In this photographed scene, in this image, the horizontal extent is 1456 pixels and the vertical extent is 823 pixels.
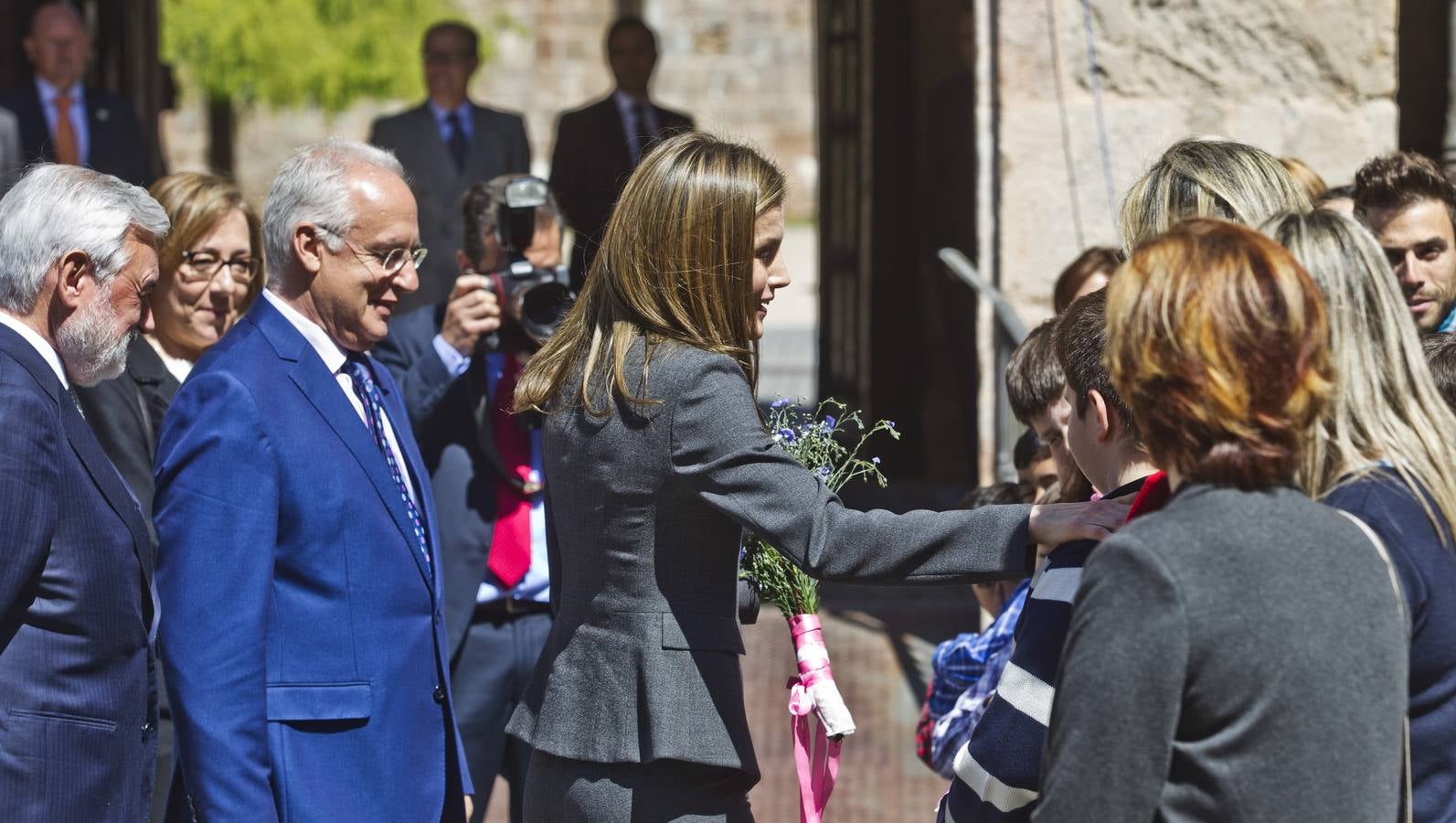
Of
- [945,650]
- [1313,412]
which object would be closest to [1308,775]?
[1313,412]

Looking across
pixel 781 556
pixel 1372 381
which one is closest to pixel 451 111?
pixel 781 556

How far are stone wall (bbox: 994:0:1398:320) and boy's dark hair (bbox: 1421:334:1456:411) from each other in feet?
7.95

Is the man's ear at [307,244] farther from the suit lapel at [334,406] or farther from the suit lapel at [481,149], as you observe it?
the suit lapel at [481,149]

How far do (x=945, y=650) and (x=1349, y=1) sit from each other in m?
2.85

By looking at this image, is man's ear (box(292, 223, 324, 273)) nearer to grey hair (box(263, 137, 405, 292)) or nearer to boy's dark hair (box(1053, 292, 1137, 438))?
grey hair (box(263, 137, 405, 292))

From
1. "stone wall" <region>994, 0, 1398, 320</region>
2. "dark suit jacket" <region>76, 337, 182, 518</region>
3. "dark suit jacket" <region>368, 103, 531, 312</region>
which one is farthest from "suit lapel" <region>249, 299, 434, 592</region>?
"dark suit jacket" <region>368, 103, 531, 312</region>

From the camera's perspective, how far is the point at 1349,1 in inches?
200

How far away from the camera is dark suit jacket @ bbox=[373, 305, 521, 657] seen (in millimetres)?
3781

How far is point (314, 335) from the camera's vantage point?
9.70 ft

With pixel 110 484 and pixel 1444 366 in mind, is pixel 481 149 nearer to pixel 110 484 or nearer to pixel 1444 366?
pixel 110 484

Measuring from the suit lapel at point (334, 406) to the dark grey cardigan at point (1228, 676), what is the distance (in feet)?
4.73

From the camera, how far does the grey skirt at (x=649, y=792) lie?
252cm

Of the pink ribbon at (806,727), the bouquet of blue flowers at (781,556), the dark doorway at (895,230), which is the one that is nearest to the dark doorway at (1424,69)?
the dark doorway at (895,230)

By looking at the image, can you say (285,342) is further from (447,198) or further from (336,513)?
(447,198)
